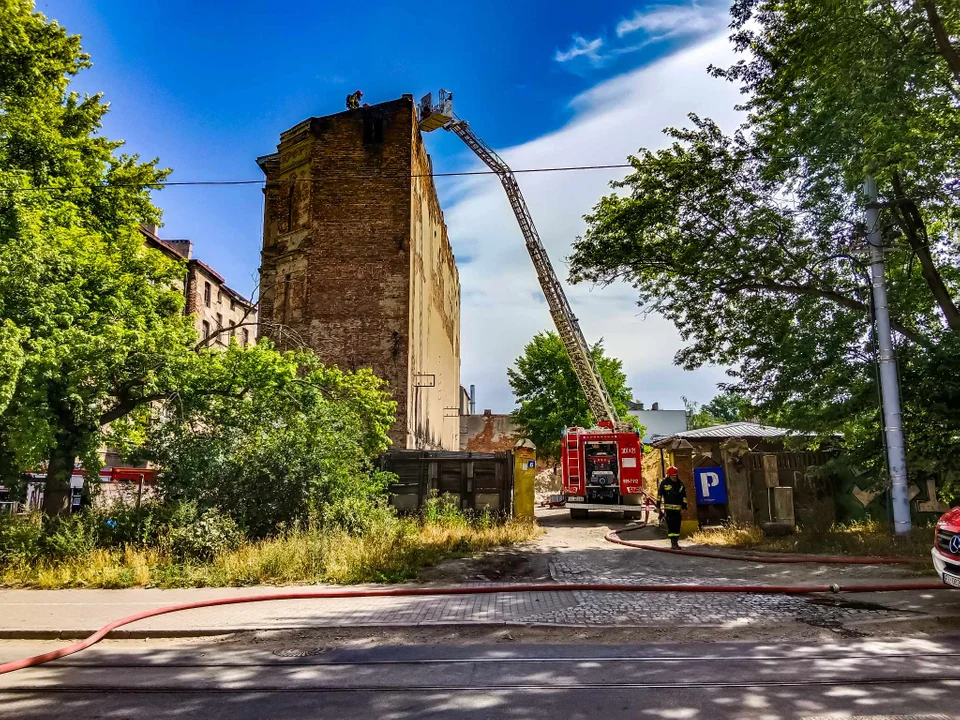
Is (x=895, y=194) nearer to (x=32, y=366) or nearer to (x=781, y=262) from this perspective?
(x=781, y=262)

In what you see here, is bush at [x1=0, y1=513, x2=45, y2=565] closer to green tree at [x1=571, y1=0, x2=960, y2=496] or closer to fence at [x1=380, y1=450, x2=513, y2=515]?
fence at [x1=380, y1=450, x2=513, y2=515]

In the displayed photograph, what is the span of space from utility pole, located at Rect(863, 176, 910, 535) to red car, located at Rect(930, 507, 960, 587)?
4.37 meters

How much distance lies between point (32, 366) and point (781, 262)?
14734mm

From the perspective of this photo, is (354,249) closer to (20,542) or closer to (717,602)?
(20,542)

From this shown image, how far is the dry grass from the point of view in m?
10.4

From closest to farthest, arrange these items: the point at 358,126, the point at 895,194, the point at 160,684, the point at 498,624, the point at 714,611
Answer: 1. the point at 160,684
2. the point at 498,624
3. the point at 714,611
4. the point at 895,194
5. the point at 358,126

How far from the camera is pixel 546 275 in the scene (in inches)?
1035

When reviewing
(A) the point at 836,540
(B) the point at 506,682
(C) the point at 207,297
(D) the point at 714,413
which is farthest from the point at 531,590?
(D) the point at 714,413

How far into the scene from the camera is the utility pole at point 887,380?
1115cm

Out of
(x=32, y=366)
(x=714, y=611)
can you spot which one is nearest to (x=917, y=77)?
(x=714, y=611)

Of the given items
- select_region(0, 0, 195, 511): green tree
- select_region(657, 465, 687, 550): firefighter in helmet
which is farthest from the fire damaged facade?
select_region(657, 465, 687, 550): firefighter in helmet

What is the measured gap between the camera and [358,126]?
81.1 feet

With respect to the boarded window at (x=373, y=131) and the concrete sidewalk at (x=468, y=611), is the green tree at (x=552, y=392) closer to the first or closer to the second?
the boarded window at (x=373, y=131)

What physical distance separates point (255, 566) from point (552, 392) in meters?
37.0
